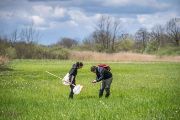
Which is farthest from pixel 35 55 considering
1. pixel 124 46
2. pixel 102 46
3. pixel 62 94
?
pixel 62 94

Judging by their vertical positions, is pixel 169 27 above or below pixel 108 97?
above

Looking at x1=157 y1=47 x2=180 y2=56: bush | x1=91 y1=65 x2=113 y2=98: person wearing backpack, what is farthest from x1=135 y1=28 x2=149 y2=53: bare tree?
x1=91 y1=65 x2=113 y2=98: person wearing backpack

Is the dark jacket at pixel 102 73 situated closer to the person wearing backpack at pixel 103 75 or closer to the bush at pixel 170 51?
the person wearing backpack at pixel 103 75

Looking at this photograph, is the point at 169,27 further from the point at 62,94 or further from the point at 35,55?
the point at 62,94

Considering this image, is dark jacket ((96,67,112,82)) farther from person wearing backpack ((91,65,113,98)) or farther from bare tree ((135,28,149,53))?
bare tree ((135,28,149,53))

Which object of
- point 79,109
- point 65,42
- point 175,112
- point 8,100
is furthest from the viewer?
point 65,42

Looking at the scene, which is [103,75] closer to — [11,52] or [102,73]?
[102,73]

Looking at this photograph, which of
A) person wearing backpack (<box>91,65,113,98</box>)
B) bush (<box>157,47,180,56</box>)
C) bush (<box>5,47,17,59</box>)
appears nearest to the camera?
person wearing backpack (<box>91,65,113,98</box>)

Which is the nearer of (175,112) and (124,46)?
(175,112)

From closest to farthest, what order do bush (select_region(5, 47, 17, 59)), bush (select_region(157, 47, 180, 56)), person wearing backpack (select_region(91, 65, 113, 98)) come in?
person wearing backpack (select_region(91, 65, 113, 98)), bush (select_region(5, 47, 17, 59)), bush (select_region(157, 47, 180, 56))

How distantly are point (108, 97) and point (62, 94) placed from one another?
278 centimetres

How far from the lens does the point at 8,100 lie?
57.9 ft

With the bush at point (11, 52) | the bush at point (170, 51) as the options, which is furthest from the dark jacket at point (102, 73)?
the bush at point (170, 51)

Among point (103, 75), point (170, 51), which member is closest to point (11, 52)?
point (170, 51)
